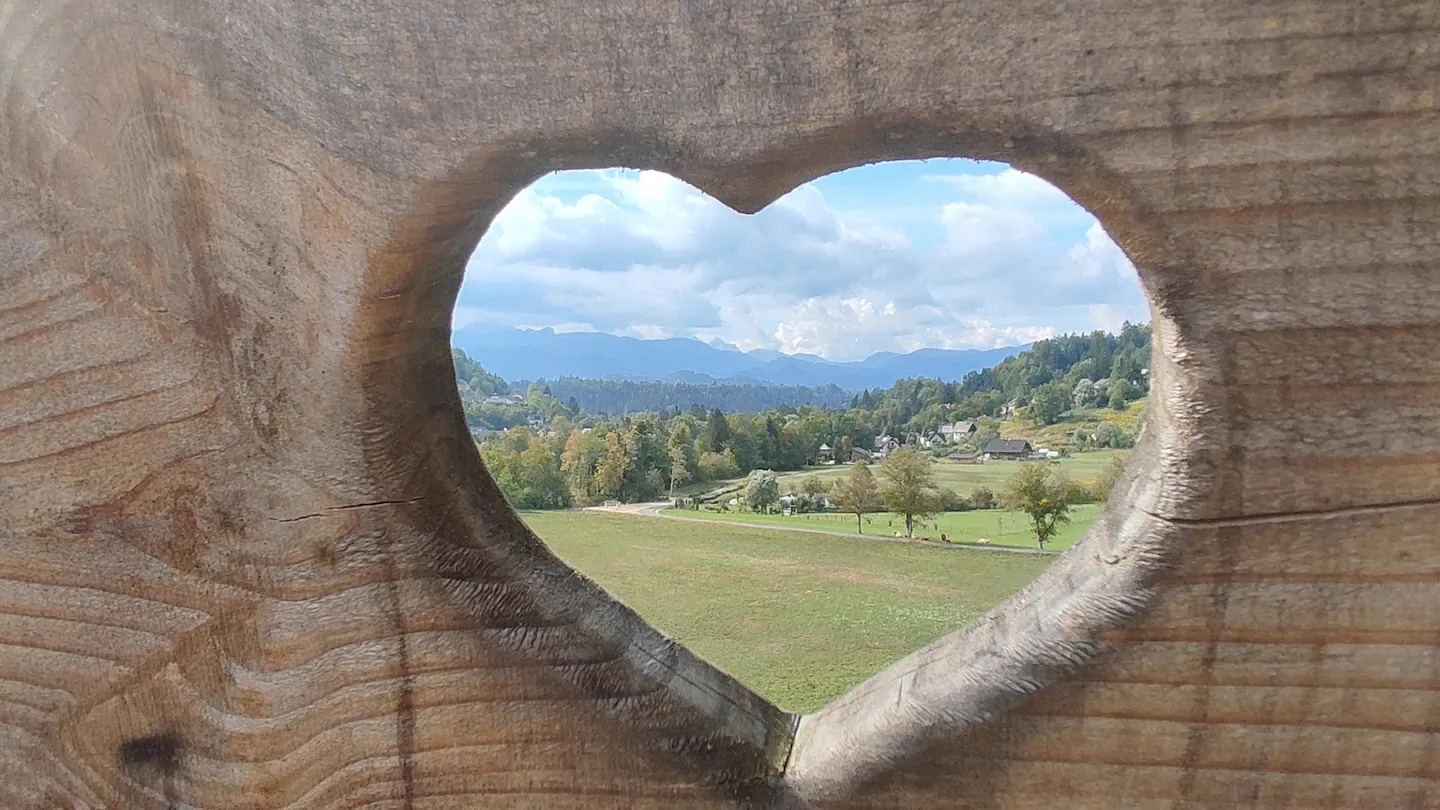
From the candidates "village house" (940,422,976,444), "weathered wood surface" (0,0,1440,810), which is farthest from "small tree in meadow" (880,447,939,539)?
"weathered wood surface" (0,0,1440,810)

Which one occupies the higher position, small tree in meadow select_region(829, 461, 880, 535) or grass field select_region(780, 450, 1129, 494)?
grass field select_region(780, 450, 1129, 494)

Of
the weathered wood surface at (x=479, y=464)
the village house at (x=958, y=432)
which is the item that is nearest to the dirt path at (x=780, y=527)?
the village house at (x=958, y=432)

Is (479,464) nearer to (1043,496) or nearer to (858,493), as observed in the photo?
(858,493)

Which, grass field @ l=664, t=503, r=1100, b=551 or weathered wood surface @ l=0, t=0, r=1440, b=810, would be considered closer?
weathered wood surface @ l=0, t=0, r=1440, b=810

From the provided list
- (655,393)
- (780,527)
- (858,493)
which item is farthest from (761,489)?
(655,393)

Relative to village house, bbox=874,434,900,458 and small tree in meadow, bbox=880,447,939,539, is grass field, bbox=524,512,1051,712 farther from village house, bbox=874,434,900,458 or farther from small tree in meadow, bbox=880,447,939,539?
village house, bbox=874,434,900,458

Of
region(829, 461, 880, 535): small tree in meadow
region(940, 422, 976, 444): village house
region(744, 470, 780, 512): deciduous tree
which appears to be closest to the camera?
region(829, 461, 880, 535): small tree in meadow
